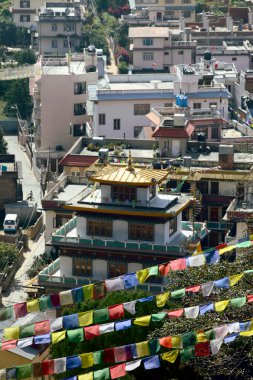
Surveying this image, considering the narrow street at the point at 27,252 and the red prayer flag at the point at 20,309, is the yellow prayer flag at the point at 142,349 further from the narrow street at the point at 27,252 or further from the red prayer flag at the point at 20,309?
the narrow street at the point at 27,252

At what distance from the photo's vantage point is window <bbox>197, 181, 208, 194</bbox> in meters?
77.2

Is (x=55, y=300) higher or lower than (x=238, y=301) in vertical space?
lower

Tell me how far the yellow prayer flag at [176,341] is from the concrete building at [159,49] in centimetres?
7471

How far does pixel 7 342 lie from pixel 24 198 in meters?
47.6

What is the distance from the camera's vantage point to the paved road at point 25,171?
318 ft

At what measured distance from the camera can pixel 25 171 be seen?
4134 inches

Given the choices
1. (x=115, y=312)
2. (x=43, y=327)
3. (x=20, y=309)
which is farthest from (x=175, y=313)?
(x=20, y=309)

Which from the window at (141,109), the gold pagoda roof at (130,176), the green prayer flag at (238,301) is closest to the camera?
the green prayer flag at (238,301)

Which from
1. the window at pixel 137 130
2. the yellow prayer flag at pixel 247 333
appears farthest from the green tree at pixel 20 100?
the yellow prayer flag at pixel 247 333

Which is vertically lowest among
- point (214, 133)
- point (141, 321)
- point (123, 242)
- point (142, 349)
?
point (214, 133)

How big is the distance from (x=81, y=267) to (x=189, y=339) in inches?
892

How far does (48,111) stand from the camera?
345 feet

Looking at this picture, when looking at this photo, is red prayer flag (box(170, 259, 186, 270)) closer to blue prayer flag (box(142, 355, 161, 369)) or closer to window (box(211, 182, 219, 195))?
blue prayer flag (box(142, 355, 161, 369))

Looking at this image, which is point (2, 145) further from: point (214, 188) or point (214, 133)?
point (214, 188)
